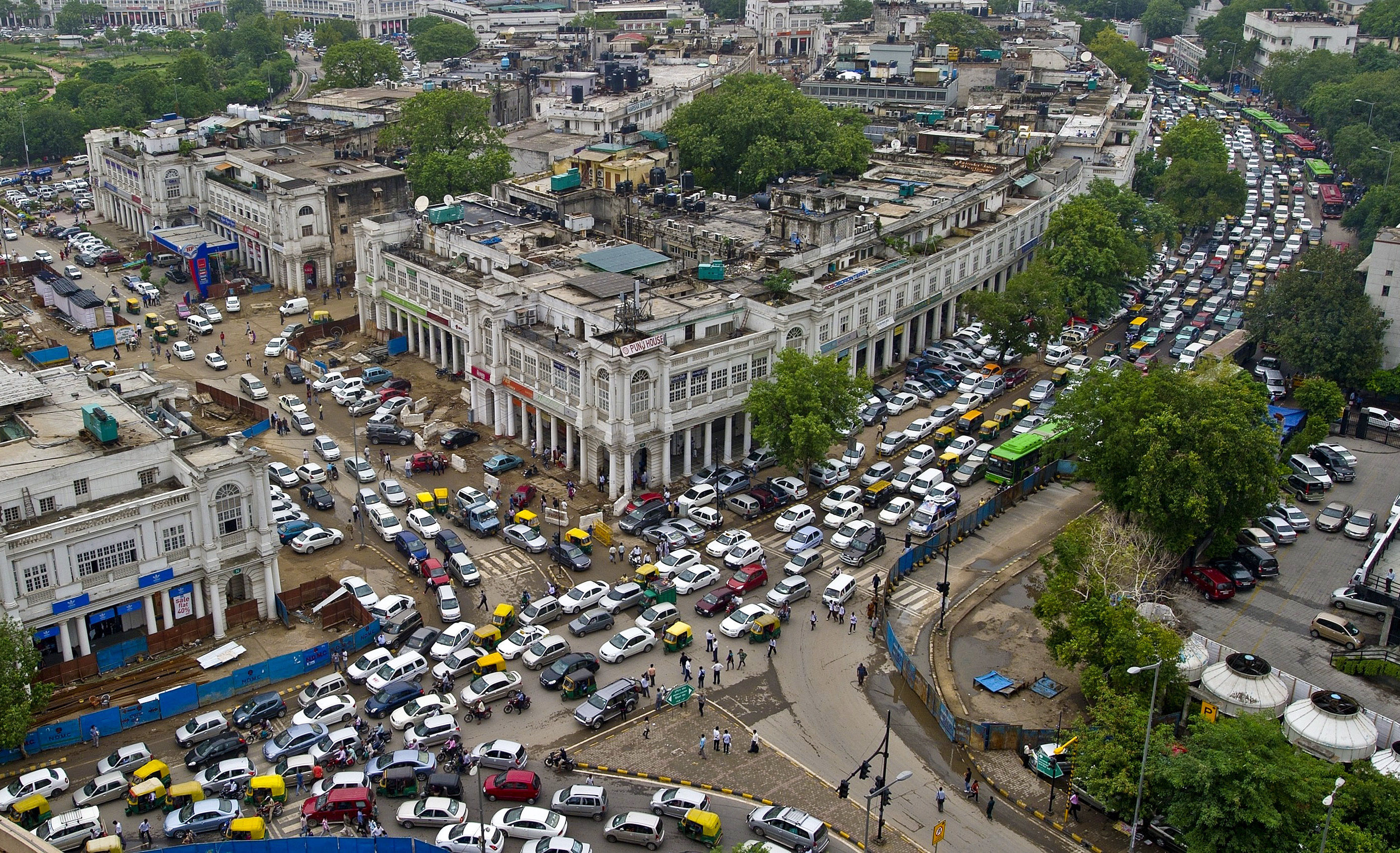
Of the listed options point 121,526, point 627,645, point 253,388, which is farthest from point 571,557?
point 253,388

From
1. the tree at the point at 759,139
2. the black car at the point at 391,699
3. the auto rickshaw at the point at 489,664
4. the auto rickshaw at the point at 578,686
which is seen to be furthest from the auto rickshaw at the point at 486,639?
the tree at the point at 759,139

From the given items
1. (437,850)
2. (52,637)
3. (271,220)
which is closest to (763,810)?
(437,850)

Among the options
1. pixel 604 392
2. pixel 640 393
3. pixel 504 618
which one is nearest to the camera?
pixel 504 618

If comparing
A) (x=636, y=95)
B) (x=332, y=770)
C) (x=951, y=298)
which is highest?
(x=636, y=95)

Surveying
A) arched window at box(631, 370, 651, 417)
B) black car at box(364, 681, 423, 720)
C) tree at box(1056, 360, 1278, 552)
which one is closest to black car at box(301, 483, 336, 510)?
arched window at box(631, 370, 651, 417)

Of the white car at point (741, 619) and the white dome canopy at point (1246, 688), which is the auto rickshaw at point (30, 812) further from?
the white dome canopy at point (1246, 688)

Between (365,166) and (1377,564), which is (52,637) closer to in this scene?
(1377,564)

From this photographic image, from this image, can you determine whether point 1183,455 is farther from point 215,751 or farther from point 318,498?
point 318,498
